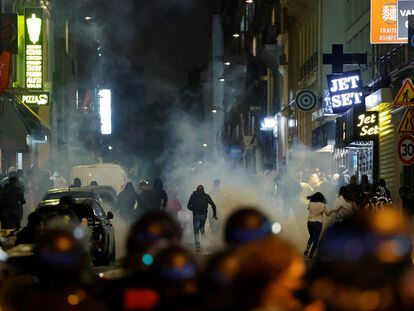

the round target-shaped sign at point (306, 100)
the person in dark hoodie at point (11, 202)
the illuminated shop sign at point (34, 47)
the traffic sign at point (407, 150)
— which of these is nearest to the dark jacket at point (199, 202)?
the person in dark hoodie at point (11, 202)

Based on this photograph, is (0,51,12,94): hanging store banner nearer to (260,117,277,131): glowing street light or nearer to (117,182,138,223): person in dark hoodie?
(117,182,138,223): person in dark hoodie

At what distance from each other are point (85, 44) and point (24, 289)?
93.5 m

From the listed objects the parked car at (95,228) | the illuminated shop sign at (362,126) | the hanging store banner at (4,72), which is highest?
the hanging store banner at (4,72)

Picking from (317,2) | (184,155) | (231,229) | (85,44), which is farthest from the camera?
(184,155)

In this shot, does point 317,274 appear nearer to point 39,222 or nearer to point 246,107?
point 39,222

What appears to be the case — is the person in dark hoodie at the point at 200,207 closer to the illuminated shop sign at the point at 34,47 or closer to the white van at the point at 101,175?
the illuminated shop sign at the point at 34,47

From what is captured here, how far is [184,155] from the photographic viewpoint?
147000 mm

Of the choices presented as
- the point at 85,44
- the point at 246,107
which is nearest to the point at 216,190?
the point at 246,107

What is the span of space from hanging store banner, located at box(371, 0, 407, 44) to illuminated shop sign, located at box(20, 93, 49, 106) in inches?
536

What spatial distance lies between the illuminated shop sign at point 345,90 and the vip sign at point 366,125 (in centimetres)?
75

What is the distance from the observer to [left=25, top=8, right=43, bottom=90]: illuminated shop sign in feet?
114

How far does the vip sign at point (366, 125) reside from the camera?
3003 cm

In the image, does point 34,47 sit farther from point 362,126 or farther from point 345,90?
point 362,126

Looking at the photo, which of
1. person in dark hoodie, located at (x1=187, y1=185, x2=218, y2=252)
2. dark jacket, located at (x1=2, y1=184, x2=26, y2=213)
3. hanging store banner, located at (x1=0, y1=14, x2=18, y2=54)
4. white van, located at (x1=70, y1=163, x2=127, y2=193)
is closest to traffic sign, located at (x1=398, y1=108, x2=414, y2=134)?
person in dark hoodie, located at (x1=187, y1=185, x2=218, y2=252)
